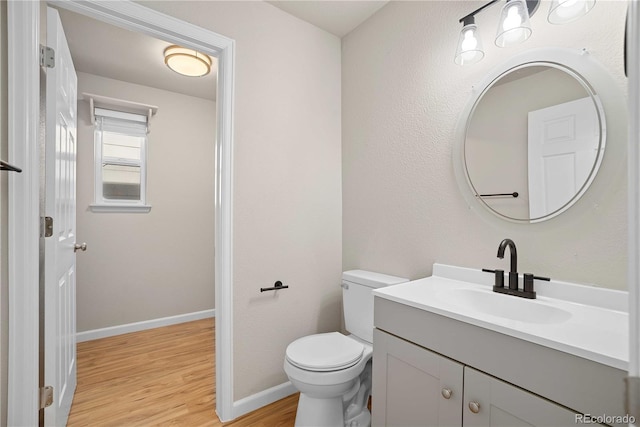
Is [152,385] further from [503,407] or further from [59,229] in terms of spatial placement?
[503,407]

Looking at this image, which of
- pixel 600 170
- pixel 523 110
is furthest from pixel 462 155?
pixel 600 170

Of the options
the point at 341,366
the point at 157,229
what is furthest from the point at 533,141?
the point at 157,229

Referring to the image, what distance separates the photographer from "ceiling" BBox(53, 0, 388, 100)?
1896 millimetres

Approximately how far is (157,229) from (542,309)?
3.23 metres

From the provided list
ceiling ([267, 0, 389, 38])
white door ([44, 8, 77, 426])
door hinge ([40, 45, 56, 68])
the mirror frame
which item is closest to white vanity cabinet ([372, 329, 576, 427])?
the mirror frame

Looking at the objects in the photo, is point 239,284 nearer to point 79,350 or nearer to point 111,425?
point 111,425

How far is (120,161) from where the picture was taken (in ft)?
9.42

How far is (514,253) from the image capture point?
120 centimetres

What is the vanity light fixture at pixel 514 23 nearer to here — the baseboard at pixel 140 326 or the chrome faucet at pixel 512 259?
the chrome faucet at pixel 512 259

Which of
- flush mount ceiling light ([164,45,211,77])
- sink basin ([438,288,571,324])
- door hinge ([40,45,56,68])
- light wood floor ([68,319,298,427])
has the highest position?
flush mount ceiling light ([164,45,211,77])

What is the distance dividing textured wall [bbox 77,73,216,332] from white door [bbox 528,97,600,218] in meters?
3.07

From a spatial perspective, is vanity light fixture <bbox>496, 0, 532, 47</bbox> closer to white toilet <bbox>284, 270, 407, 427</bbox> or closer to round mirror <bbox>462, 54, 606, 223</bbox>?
round mirror <bbox>462, 54, 606, 223</bbox>

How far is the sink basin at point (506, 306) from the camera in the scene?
3.56 ft

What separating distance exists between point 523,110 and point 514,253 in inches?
25.2
